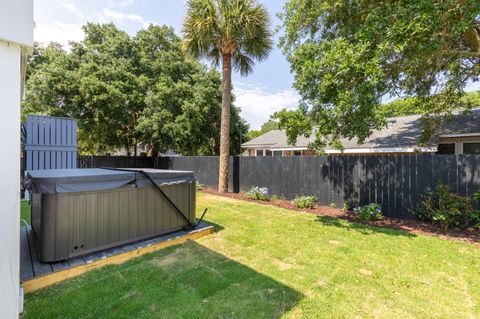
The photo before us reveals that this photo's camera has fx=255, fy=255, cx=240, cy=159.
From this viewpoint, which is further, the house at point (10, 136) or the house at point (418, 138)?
the house at point (418, 138)

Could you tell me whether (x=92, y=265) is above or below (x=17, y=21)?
below

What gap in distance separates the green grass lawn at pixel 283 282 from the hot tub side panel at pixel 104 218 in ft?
1.63

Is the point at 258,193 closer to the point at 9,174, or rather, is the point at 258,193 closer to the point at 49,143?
the point at 49,143

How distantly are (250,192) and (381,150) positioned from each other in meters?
6.21

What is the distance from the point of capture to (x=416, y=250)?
4.45 metres

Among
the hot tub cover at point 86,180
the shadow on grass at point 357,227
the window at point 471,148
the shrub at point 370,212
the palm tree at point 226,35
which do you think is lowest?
the shadow on grass at point 357,227

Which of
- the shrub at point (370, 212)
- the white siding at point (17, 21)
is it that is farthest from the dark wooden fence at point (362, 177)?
the white siding at point (17, 21)

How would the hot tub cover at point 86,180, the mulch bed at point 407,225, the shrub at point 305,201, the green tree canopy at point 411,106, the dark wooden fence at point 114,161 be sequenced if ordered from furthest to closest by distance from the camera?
the dark wooden fence at point 114,161
the green tree canopy at point 411,106
the shrub at point 305,201
the mulch bed at point 407,225
the hot tub cover at point 86,180

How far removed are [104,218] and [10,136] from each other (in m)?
2.49

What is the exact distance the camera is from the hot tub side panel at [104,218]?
3450 millimetres

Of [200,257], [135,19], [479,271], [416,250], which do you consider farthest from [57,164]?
[479,271]

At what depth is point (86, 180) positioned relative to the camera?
3.72 meters

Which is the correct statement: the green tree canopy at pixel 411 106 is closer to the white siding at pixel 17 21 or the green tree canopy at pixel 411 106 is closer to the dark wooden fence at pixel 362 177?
the dark wooden fence at pixel 362 177

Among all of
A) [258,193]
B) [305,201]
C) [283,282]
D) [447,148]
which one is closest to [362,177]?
[305,201]
